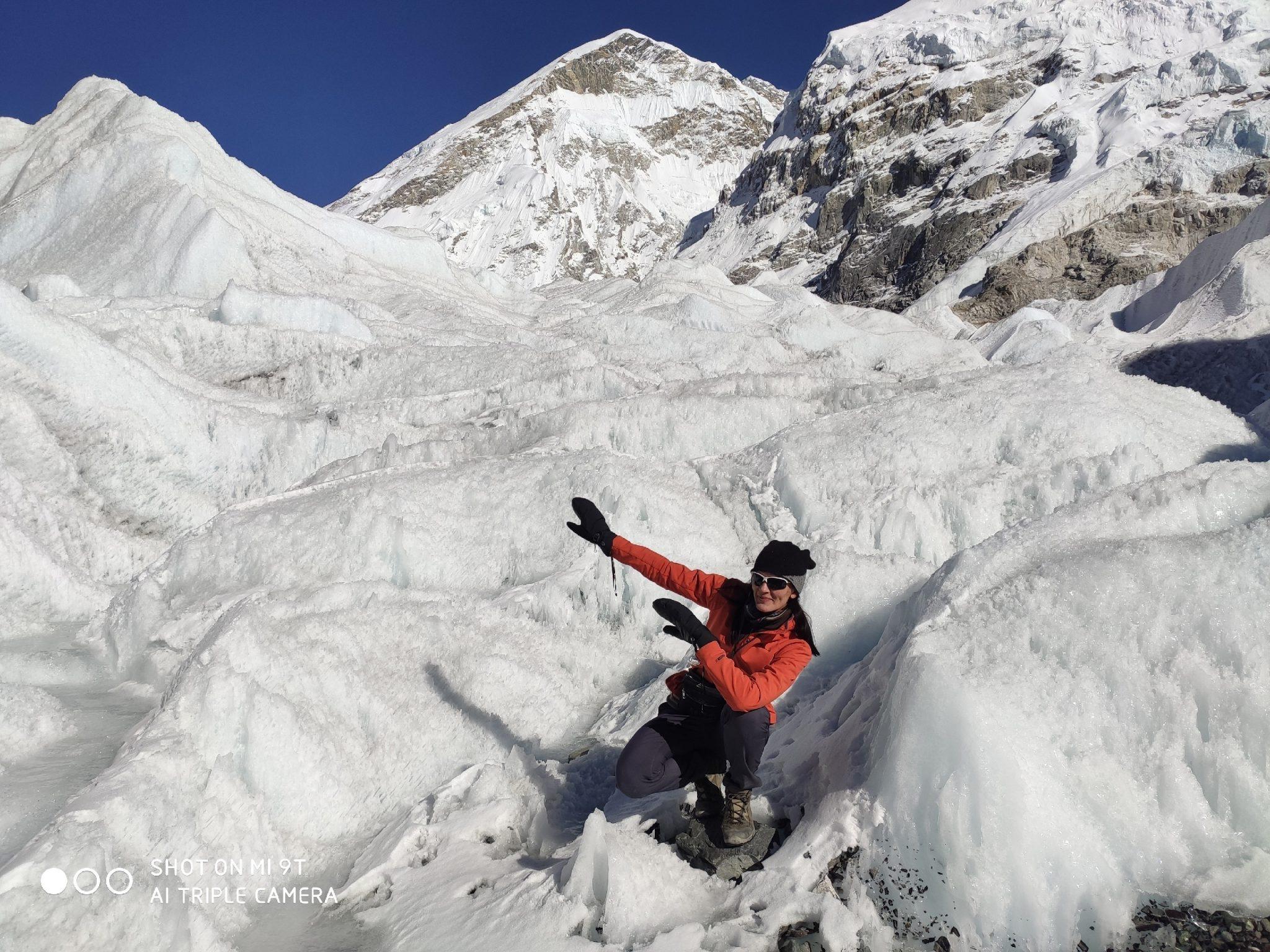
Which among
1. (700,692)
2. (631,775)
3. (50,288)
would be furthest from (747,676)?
(50,288)

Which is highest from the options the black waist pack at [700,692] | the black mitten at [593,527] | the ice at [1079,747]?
the black mitten at [593,527]

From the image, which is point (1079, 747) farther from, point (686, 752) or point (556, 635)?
point (556, 635)

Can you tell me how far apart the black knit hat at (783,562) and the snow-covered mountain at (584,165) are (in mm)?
93076

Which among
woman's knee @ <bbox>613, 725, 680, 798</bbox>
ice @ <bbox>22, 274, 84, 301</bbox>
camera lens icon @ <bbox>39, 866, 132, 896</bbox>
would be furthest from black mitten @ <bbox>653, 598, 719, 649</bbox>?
ice @ <bbox>22, 274, 84, 301</bbox>

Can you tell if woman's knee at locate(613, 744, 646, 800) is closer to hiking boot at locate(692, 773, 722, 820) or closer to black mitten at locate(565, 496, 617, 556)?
hiking boot at locate(692, 773, 722, 820)

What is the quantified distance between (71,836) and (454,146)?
119634mm

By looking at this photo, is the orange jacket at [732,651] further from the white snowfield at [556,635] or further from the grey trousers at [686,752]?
the white snowfield at [556,635]

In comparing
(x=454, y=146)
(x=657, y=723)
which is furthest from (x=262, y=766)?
(x=454, y=146)

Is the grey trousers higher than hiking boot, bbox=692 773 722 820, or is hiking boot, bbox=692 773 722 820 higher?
the grey trousers

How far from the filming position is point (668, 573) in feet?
12.3

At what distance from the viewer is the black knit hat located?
3141 millimetres

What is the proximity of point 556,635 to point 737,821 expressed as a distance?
3.38 metres

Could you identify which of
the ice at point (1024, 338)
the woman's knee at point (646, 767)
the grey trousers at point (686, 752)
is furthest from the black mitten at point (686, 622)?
the ice at point (1024, 338)

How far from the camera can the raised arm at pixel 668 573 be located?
3680 millimetres
